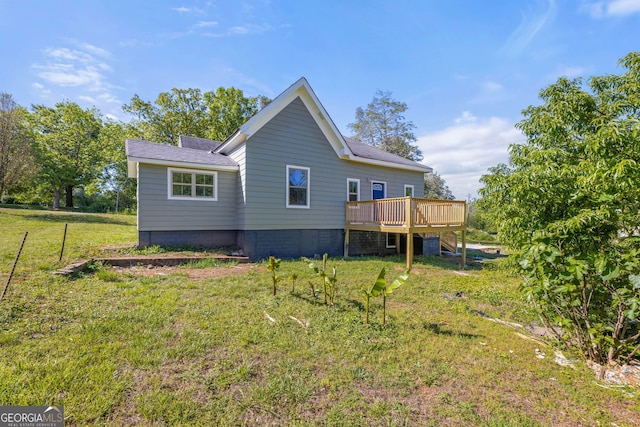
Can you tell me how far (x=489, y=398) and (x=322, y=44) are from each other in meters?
12.2

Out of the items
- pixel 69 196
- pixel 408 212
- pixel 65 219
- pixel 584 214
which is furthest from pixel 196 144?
pixel 69 196

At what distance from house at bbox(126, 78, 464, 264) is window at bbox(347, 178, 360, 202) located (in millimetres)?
76

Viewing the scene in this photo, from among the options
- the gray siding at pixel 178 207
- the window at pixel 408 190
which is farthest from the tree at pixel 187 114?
the window at pixel 408 190

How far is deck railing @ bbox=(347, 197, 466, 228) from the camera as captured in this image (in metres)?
9.10

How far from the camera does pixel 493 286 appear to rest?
7.19 metres

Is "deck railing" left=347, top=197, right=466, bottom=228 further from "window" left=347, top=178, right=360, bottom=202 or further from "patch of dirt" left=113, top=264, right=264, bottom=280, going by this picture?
"patch of dirt" left=113, top=264, right=264, bottom=280

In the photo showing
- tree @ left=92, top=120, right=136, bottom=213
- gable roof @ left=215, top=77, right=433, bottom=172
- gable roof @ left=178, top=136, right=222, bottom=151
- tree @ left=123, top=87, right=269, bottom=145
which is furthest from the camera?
tree @ left=92, top=120, right=136, bottom=213

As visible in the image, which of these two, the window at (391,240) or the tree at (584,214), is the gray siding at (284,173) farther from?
the tree at (584,214)

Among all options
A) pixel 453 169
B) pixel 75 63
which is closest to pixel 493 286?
pixel 75 63

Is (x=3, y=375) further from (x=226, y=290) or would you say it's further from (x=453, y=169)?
(x=453, y=169)

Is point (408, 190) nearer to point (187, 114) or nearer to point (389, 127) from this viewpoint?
point (389, 127)

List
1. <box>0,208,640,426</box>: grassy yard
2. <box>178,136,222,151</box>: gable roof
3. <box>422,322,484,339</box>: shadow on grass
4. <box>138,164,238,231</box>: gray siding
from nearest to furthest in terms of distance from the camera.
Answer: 1. <box>0,208,640,426</box>: grassy yard
2. <box>422,322,484,339</box>: shadow on grass
3. <box>138,164,238,231</box>: gray siding
4. <box>178,136,222,151</box>: gable roof

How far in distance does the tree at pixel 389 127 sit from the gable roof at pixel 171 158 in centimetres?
2525

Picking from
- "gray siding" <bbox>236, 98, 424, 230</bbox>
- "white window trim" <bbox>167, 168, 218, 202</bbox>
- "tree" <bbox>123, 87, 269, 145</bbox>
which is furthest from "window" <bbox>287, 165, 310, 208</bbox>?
"tree" <bbox>123, 87, 269, 145</bbox>
